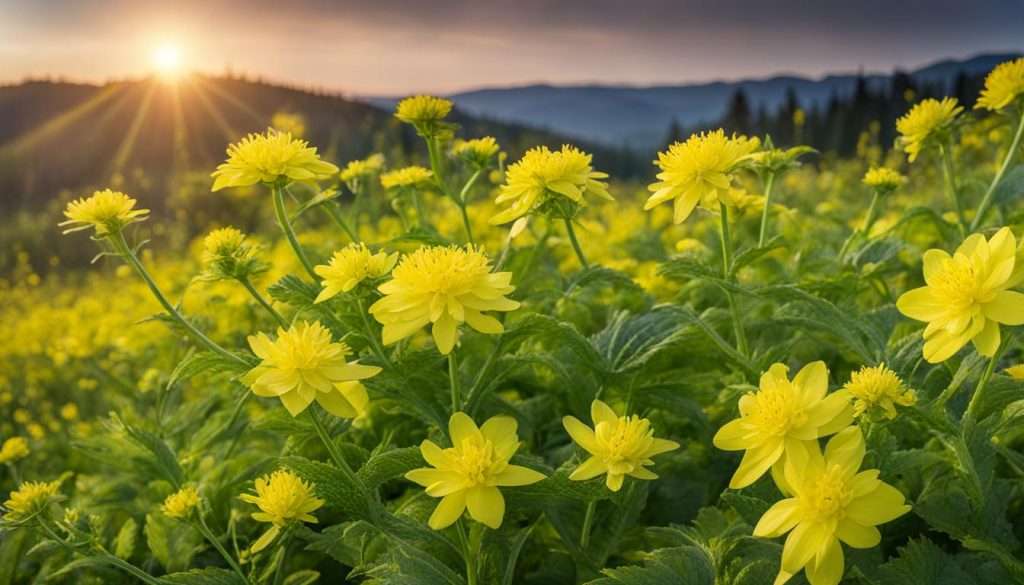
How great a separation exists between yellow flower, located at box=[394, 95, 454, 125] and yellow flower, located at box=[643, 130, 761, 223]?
1.46 ft

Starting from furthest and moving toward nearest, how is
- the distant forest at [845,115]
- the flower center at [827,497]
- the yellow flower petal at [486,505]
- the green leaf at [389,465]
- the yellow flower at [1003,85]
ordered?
the distant forest at [845,115]
the yellow flower at [1003,85]
the green leaf at [389,465]
the yellow flower petal at [486,505]
the flower center at [827,497]

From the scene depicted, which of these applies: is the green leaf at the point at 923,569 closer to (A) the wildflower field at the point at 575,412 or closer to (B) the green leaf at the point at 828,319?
(A) the wildflower field at the point at 575,412

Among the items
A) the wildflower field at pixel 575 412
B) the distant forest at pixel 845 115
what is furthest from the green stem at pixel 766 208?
the distant forest at pixel 845 115

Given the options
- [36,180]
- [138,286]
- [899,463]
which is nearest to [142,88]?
[36,180]

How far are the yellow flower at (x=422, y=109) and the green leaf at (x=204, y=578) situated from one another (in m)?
0.80

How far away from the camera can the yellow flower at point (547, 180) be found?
117 cm

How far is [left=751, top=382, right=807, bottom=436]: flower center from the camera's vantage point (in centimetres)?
82

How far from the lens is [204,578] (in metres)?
1.16

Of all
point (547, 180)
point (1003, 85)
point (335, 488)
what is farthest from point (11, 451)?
point (1003, 85)

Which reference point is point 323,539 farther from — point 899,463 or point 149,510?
point 899,463

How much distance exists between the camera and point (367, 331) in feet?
3.53

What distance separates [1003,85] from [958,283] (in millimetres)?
834

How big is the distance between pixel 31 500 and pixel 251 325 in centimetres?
115

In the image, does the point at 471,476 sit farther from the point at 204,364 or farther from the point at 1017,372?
the point at 1017,372
